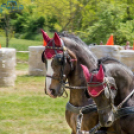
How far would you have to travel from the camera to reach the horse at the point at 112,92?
361cm

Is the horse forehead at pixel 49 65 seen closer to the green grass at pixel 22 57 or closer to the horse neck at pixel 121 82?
the horse neck at pixel 121 82

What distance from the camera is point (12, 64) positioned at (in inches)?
434

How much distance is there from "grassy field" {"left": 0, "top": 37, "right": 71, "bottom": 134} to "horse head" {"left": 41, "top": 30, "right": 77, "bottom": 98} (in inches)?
88.0

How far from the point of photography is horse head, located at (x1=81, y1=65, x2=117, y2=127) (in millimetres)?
3594

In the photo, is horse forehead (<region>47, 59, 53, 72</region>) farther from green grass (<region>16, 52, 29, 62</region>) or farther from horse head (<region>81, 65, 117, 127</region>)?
green grass (<region>16, 52, 29, 62</region>)

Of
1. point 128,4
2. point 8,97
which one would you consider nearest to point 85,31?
point 128,4

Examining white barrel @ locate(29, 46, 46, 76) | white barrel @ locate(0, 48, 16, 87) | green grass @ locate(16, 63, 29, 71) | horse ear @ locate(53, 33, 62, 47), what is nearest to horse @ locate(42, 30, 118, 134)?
horse ear @ locate(53, 33, 62, 47)

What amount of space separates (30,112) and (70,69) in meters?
3.63

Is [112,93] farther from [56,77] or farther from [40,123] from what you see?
[40,123]

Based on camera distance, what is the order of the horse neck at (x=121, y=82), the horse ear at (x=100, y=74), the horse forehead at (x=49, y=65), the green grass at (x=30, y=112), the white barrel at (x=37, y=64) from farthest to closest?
1. the white barrel at (x=37, y=64)
2. the green grass at (x=30, y=112)
3. the horse forehead at (x=49, y=65)
4. the horse neck at (x=121, y=82)
5. the horse ear at (x=100, y=74)

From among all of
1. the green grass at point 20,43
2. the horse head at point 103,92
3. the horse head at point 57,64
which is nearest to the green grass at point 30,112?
the horse head at point 57,64

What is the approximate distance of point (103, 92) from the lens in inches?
143

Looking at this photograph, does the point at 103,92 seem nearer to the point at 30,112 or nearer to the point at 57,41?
the point at 57,41

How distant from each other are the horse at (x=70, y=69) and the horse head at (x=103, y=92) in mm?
590
